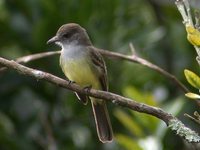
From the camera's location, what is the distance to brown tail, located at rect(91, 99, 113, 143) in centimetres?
438

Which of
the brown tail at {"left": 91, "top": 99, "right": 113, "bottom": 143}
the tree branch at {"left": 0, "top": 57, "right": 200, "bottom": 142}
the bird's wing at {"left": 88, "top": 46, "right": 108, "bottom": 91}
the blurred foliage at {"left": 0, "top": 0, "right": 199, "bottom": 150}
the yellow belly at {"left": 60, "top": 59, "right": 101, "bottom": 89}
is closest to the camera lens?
the tree branch at {"left": 0, "top": 57, "right": 200, "bottom": 142}

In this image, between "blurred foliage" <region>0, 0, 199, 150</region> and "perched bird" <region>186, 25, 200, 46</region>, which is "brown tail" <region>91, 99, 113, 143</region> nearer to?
"blurred foliage" <region>0, 0, 199, 150</region>

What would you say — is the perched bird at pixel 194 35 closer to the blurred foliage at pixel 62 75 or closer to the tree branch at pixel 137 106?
the tree branch at pixel 137 106

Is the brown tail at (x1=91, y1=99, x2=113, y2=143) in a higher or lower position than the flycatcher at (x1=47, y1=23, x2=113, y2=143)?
lower

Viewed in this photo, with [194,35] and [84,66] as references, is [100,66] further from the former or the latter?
[194,35]

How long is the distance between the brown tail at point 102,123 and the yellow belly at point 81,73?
9.5 inches

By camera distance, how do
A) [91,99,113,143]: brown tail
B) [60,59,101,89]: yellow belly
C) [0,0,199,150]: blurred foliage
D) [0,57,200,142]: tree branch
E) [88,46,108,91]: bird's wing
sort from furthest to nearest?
[0,0,199,150]: blurred foliage < [88,46,108,91]: bird's wing < [60,59,101,89]: yellow belly < [91,99,113,143]: brown tail < [0,57,200,142]: tree branch

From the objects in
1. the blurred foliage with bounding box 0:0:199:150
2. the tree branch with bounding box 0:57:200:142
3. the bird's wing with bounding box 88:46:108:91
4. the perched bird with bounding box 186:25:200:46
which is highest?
the perched bird with bounding box 186:25:200:46

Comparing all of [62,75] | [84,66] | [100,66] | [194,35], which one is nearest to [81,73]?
[84,66]

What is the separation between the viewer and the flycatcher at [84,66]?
4512mm

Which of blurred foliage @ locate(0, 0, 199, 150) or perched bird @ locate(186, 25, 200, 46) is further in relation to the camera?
blurred foliage @ locate(0, 0, 199, 150)

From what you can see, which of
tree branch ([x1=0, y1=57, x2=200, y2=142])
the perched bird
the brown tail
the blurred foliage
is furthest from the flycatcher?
the perched bird

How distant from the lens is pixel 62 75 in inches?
217

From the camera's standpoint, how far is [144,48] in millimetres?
5977
